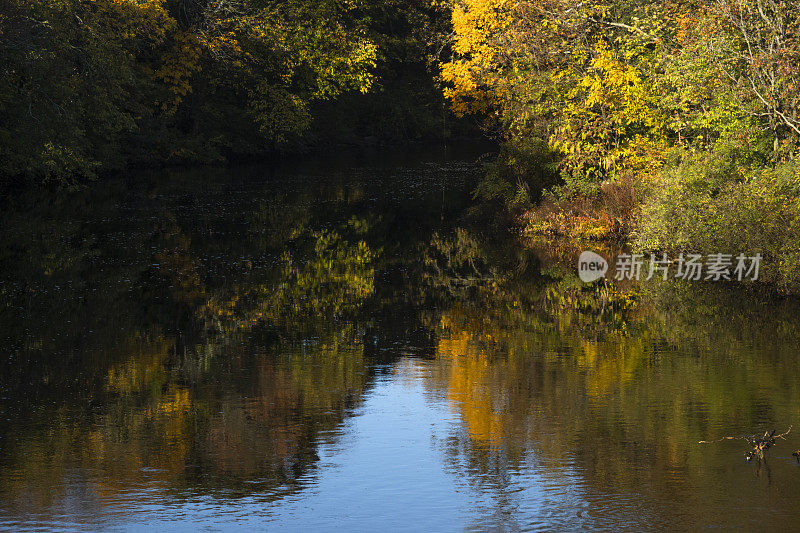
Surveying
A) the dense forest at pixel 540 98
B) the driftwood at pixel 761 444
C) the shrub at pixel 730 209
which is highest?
the dense forest at pixel 540 98

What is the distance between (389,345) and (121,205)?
2106 cm

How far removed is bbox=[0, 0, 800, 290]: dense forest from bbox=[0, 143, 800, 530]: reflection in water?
2495 mm

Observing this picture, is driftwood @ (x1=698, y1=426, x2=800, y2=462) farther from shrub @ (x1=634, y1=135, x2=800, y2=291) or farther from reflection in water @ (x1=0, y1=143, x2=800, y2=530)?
shrub @ (x1=634, y1=135, x2=800, y2=291)

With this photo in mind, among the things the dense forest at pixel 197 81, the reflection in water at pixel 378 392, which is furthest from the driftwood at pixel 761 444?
the dense forest at pixel 197 81

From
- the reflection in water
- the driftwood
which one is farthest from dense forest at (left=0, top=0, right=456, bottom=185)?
the driftwood

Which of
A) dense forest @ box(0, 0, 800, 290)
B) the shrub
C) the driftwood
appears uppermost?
dense forest @ box(0, 0, 800, 290)

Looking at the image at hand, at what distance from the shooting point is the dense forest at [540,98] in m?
20.9

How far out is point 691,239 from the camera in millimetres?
20547

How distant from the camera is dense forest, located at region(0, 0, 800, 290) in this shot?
68.6 feet

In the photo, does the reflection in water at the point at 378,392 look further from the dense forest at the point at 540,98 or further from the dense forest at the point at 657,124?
the dense forest at the point at 540,98

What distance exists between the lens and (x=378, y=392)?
40.4ft

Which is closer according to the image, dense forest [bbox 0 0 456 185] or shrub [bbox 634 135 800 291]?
shrub [bbox 634 135 800 291]

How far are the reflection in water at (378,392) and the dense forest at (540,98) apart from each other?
249 cm

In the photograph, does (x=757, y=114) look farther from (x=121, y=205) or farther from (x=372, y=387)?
(x=121, y=205)
